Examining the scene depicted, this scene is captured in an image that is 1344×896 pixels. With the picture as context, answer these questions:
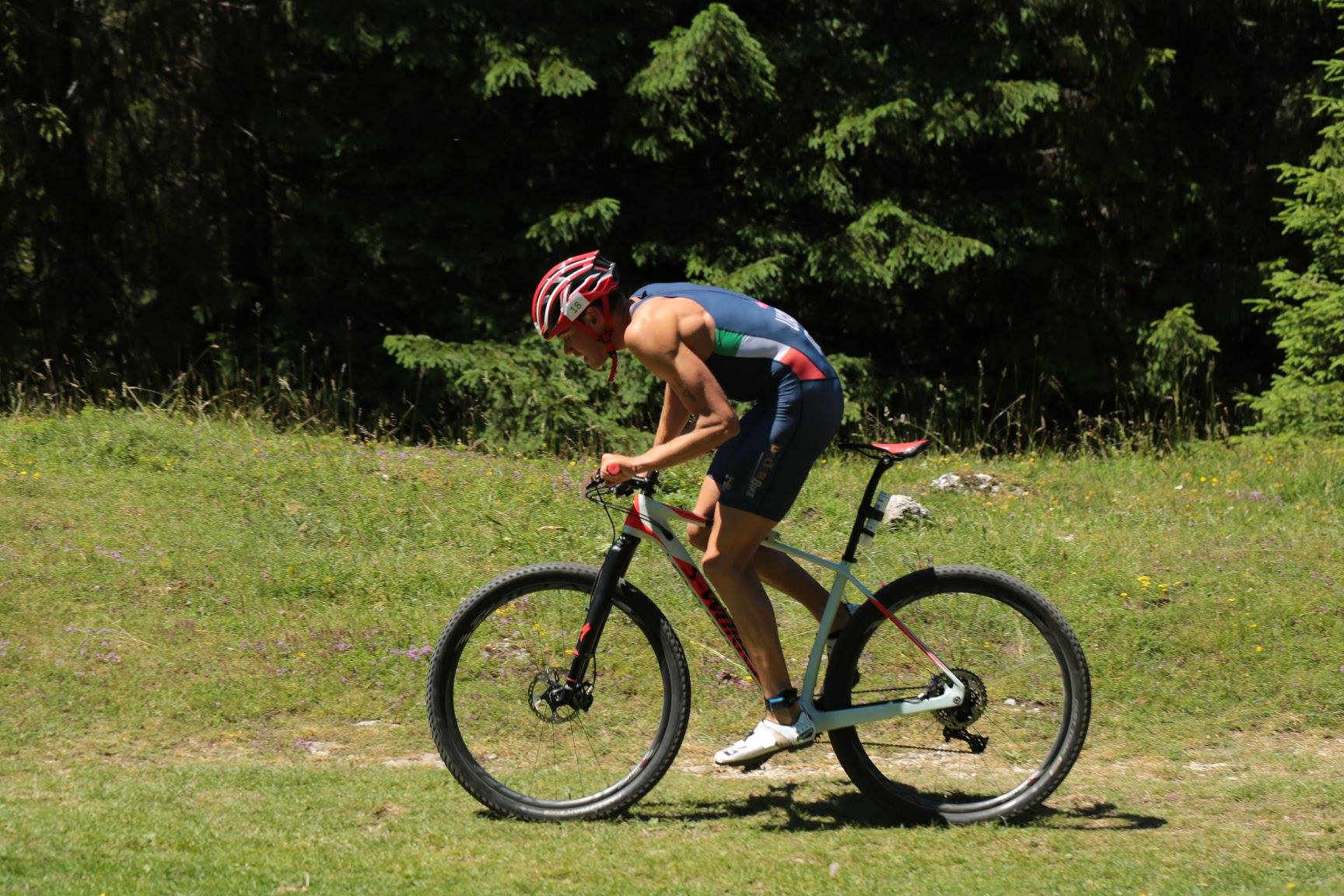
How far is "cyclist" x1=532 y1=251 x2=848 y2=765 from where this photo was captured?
15.1 ft

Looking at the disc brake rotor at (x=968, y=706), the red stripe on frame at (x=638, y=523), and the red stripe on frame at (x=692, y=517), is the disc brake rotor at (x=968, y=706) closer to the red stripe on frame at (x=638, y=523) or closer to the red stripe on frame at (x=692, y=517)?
the red stripe on frame at (x=692, y=517)

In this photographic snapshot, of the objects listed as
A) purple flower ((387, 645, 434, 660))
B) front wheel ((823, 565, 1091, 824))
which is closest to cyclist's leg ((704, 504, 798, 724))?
front wheel ((823, 565, 1091, 824))

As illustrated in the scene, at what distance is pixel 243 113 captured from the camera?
46.0 feet

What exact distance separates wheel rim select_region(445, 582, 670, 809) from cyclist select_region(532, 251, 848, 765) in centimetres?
35

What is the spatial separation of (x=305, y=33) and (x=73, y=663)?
25.2 ft

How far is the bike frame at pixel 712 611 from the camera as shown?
192 inches

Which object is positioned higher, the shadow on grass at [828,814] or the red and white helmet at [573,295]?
the red and white helmet at [573,295]

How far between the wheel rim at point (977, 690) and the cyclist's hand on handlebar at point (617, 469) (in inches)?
41.7

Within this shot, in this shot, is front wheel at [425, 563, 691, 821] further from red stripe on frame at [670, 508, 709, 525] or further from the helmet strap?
the helmet strap

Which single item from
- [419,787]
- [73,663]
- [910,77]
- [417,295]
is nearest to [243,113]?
[417,295]

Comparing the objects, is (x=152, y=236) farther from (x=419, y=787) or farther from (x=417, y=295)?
(x=419, y=787)

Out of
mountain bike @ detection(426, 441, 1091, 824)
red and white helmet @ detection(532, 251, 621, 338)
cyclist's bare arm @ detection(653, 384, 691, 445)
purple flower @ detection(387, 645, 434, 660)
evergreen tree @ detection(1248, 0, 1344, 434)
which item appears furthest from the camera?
evergreen tree @ detection(1248, 0, 1344, 434)

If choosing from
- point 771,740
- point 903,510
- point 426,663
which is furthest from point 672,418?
point 903,510

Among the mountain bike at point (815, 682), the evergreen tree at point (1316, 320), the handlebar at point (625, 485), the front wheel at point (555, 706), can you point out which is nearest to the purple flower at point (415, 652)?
the front wheel at point (555, 706)
